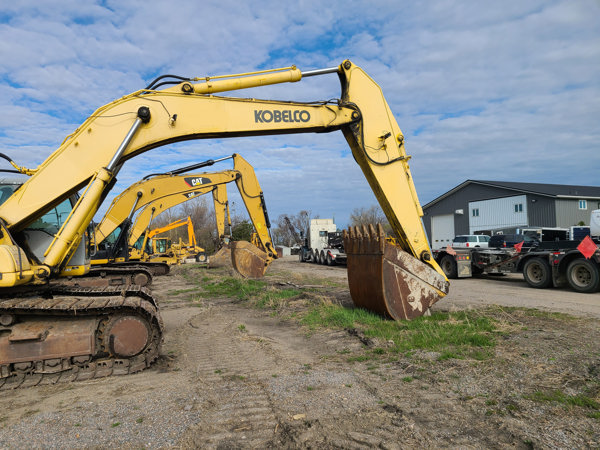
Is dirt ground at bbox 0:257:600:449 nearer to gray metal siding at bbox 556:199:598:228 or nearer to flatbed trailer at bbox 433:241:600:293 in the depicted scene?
flatbed trailer at bbox 433:241:600:293

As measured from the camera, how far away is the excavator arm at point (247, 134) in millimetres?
5762

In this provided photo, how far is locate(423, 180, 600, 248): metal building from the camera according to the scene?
111 ft

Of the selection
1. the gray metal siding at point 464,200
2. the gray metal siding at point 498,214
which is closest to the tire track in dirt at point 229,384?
the gray metal siding at point 498,214

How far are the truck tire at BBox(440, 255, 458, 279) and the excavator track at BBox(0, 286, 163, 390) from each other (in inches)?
555

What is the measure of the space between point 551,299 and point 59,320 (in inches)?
442

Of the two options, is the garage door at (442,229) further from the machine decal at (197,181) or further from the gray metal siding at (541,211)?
the machine decal at (197,181)

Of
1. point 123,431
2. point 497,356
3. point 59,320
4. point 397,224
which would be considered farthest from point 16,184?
point 497,356

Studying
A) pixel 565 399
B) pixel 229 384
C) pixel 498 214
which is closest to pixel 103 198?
pixel 229 384

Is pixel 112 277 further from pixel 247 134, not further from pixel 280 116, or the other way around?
pixel 280 116

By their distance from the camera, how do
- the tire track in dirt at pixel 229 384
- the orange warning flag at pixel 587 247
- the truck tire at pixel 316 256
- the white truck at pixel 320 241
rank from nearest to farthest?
the tire track in dirt at pixel 229 384 → the orange warning flag at pixel 587 247 → the white truck at pixel 320 241 → the truck tire at pixel 316 256

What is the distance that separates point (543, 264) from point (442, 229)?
32.2 metres

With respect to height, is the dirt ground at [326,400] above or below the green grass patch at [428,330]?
below

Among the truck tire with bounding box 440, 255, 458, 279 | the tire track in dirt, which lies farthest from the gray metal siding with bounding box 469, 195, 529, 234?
the tire track in dirt

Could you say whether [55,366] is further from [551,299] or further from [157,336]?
[551,299]
